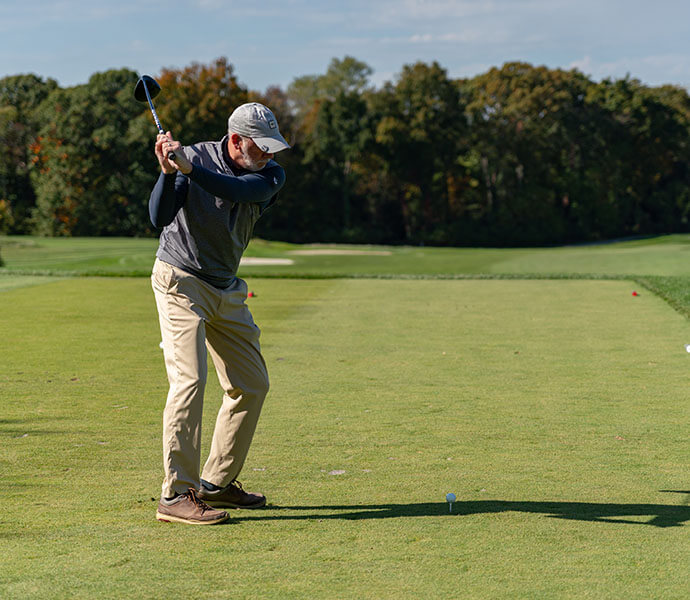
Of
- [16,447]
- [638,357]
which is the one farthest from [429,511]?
[638,357]

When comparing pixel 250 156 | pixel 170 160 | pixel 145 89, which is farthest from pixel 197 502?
pixel 145 89

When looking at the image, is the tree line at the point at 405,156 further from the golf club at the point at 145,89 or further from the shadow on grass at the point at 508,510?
the shadow on grass at the point at 508,510

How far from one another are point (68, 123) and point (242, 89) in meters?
12.3

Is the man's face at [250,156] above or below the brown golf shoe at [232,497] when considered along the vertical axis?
above

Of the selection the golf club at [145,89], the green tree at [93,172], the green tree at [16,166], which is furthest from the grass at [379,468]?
the green tree at [16,166]

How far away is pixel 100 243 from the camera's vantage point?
36312 mm

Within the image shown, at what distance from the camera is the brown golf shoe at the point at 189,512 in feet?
15.5

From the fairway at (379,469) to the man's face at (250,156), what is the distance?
72.1 inches

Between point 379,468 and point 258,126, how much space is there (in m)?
2.25

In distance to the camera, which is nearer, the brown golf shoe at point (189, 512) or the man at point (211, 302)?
the brown golf shoe at point (189, 512)

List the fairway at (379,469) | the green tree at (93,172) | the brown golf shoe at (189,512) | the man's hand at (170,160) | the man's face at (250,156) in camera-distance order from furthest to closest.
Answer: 1. the green tree at (93,172)
2. the man's face at (250,156)
3. the brown golf shoe at (189,512)
4. the man's hand at (170,160)
5. the fairway at (379,469)

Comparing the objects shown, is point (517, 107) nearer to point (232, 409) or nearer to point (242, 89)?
point (242, 89)

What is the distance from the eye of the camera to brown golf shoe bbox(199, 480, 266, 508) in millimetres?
5062

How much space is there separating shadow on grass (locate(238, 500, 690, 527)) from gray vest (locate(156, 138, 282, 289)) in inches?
52.3
